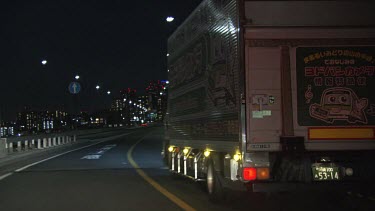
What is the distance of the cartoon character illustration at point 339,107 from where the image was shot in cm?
891

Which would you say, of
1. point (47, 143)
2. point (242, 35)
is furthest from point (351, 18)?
point (47, 143)

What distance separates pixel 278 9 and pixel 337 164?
252 cm

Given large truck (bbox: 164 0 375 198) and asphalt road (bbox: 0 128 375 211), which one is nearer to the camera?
large truck (bbox: 164 0 375 198)

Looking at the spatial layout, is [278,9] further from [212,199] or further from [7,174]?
[7,174]

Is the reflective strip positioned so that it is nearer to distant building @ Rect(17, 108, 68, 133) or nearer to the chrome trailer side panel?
the chrome trailer side panel

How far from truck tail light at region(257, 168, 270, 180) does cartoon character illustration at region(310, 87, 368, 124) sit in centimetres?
111

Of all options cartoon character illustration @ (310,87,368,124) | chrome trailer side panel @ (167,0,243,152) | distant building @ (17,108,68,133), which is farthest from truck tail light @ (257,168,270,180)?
distant building @ (17,108,68,133)

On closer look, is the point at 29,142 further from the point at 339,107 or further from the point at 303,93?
the point at 339,107

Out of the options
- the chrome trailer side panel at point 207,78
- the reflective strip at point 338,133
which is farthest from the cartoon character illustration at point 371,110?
the chrome trailer side panel at point 207,78

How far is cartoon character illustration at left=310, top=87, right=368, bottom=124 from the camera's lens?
8.91 meters

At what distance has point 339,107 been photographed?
29.4 ft

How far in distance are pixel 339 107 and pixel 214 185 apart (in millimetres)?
3158

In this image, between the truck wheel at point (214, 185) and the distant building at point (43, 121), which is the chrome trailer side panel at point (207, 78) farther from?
the distant building at point (43, 121)

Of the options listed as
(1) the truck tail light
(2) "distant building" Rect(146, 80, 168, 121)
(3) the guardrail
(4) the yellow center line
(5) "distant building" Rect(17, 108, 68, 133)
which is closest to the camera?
(1) the truck tail light
